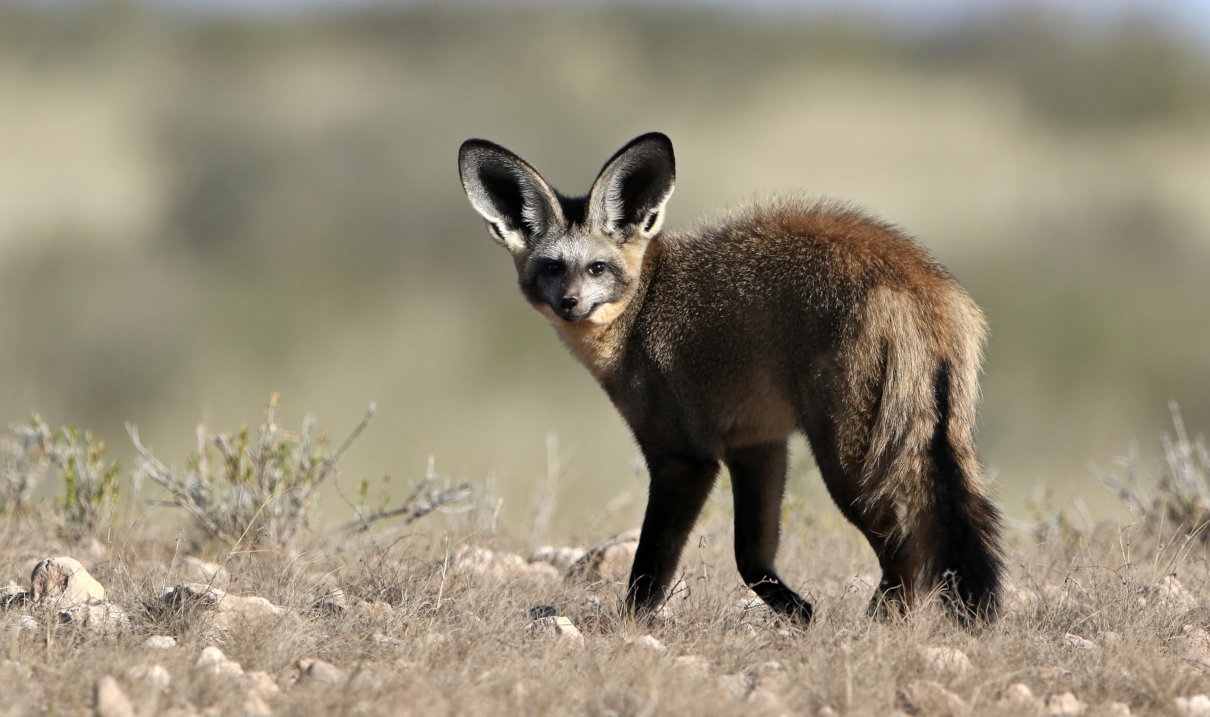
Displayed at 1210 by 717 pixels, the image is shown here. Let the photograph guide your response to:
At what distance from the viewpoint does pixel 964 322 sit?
625 cm

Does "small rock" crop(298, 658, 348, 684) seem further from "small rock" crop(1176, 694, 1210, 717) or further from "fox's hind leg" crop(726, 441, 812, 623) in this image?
"small rock" crop(1176, 694, 1210, 717)

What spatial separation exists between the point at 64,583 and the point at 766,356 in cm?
313

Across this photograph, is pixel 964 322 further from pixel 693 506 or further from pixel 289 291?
pixel 289 291

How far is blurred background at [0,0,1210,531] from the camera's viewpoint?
3331 cm

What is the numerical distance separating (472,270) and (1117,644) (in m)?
34.0

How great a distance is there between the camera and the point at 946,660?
5246 millimetres

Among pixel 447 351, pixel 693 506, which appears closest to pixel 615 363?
pixel 693 506

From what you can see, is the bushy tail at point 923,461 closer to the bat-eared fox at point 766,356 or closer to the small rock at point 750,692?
the bat-eared fox at point 766,356

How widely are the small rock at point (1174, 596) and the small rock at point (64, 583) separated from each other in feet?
14.6

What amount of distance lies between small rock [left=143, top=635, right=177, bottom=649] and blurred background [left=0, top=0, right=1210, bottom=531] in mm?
20659

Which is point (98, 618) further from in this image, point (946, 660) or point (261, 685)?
point (946, 660)

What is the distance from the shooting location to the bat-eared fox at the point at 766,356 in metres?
6.00

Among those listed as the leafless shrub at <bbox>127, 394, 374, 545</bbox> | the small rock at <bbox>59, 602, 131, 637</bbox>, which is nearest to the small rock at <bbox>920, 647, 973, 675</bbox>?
the small rock at <bbox>59, 602, 131, 637</bbox>

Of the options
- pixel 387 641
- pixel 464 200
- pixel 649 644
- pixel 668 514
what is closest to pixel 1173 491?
pixel 668 514
